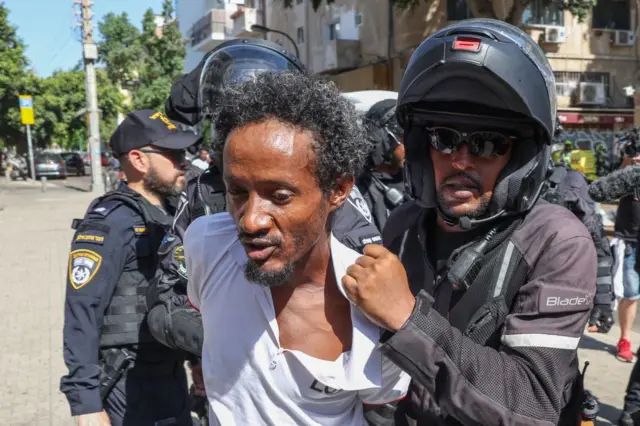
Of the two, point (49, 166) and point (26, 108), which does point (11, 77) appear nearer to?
point (49, 166)

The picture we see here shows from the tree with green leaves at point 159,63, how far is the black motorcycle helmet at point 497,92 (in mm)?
32387

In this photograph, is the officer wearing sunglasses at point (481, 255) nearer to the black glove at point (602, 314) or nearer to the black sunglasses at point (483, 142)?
the black sunglasses at point (483, 142)

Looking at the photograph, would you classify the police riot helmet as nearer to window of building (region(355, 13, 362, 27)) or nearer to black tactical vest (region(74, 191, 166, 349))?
black tactical vest (region(74, 191, 166, 349))

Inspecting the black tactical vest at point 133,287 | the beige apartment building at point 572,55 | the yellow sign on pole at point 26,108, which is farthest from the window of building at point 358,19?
the black tactical vest at point 133,287

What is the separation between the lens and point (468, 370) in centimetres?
136

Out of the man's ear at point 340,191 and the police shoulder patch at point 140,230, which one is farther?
the police shoulder patch at point 140,230

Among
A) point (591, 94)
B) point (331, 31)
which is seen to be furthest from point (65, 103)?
point (591, 94)

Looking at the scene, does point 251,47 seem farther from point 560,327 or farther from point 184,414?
point 560,327

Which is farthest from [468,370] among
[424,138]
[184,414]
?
[184,414]

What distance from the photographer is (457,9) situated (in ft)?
66.3

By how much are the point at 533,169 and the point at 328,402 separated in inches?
31.8

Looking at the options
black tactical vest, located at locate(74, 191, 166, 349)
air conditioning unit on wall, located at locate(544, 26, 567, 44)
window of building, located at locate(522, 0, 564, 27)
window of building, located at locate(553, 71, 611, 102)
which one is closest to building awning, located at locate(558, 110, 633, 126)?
window of building, located at locate(553, 71, 611, 102)

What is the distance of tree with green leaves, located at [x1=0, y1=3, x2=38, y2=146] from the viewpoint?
36.0 meters

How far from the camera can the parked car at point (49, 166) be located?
117 feet
